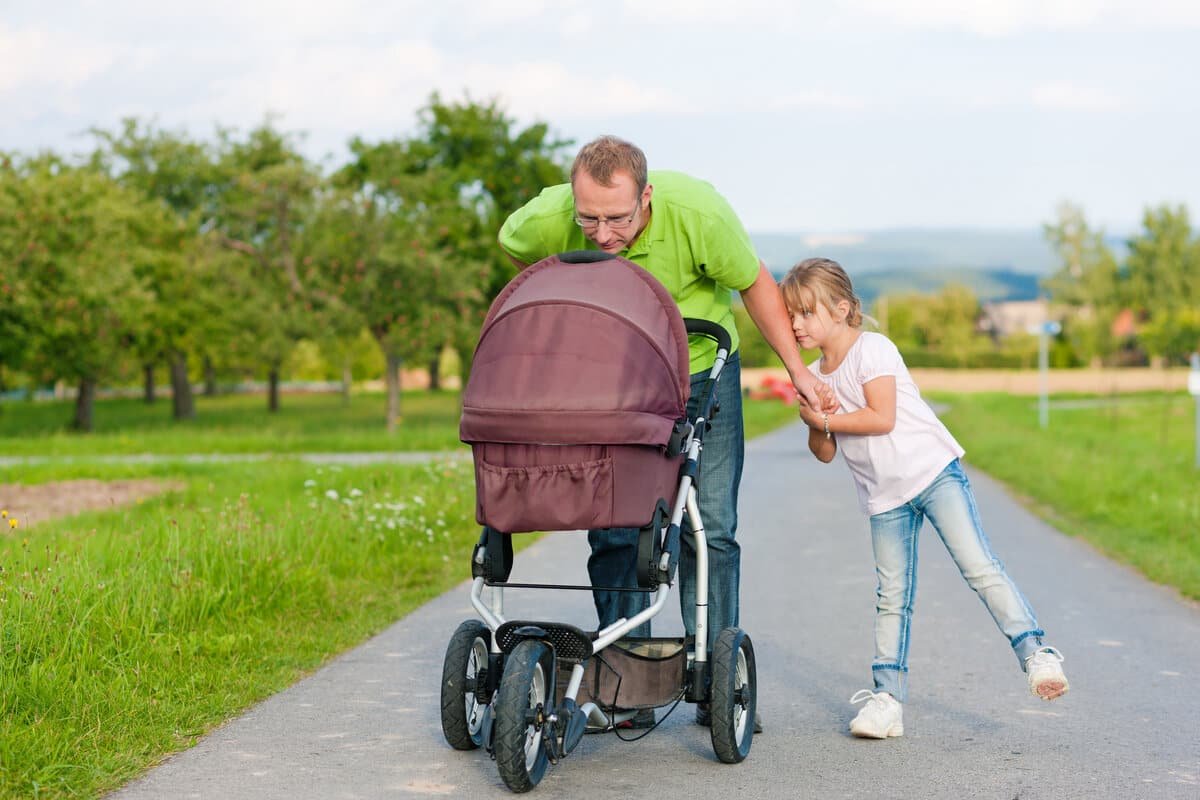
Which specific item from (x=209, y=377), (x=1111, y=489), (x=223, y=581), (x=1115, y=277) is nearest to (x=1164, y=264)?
(x=1115, y=277)

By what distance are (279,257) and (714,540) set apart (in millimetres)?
28736

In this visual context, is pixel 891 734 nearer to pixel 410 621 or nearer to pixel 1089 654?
pixel 1089 654

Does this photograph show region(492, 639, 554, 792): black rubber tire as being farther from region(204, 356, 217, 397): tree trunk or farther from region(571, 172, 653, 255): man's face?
region(204, 356, 217, 397): tree trunk

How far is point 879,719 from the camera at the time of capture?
4695mm

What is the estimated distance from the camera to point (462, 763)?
4.38m

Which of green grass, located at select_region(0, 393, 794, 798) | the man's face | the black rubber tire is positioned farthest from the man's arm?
green grass, located at select_region(0, 393, 794, 798)

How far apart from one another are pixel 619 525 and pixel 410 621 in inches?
125

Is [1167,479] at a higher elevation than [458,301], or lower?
lower

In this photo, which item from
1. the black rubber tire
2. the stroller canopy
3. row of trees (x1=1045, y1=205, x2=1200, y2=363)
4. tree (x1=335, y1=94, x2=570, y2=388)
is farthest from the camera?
row of trees (x1=1045, y1=205, x2=1200, y2=363)

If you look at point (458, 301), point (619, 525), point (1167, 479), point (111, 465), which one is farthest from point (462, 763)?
point (458, 301)

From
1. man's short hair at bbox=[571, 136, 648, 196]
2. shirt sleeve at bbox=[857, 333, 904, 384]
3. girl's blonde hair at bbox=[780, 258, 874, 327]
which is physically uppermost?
man's short hair at bbox=[571, 136, 648, 196]

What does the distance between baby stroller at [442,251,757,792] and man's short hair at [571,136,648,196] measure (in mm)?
245

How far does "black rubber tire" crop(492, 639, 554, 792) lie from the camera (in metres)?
3.85

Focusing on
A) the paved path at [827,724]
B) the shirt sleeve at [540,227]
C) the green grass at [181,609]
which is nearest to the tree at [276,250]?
the green grass at [181,609]
